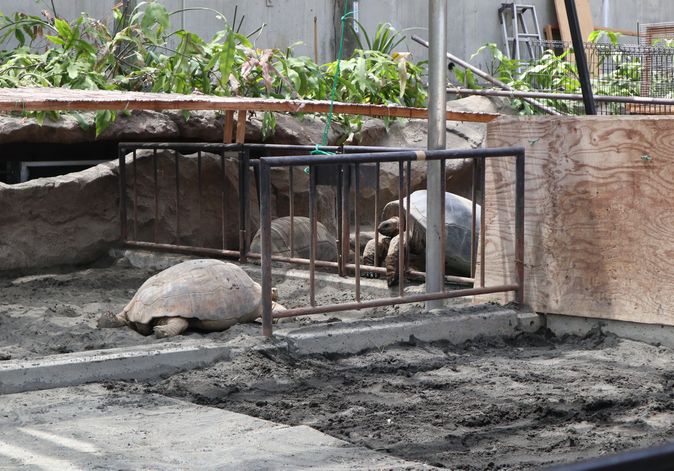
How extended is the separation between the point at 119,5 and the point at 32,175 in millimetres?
2221

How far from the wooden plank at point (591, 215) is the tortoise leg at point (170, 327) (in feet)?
6.72

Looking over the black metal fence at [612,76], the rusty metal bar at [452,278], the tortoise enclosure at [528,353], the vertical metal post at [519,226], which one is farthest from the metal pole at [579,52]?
the black metal fence at [612,76]

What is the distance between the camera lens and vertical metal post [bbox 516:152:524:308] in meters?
6.21

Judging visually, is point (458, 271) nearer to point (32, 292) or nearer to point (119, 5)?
point (32, 292)

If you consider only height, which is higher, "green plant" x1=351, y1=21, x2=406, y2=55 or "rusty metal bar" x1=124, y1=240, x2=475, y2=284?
"green plant" x1=351, y1=21, x2=406, y2=55

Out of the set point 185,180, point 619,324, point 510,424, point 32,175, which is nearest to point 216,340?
point 510,424

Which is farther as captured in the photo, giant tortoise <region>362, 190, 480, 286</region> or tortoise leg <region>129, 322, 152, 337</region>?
giant tortoise <region>362, 190, 480, 286</region>

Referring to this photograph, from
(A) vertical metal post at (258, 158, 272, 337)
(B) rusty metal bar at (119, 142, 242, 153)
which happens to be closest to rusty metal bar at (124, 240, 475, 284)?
(B) rusty metal bar at (119, 142, 242, 153)

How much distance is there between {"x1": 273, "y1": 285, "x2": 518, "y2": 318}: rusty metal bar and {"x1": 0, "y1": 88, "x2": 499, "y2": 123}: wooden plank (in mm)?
1825

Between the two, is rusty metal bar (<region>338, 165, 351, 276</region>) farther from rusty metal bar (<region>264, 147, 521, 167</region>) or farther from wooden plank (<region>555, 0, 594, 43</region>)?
wooden plank (<region>555, 0, 594, 43</region>)

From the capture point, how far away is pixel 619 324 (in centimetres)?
593

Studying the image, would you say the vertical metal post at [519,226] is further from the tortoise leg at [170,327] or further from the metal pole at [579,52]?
the tortoise leg at [170,327]

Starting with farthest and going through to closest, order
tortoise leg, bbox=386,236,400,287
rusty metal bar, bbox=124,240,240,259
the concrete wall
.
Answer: the concrete wall, rusty metal bar, bbox=124,240,240,259, tortoise leg, bbox=386,236,400,287

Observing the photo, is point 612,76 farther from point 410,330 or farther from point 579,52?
point 410,330
